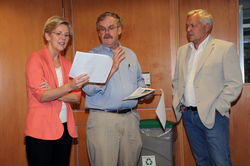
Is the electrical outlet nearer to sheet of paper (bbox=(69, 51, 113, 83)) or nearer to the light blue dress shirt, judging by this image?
the light blue dress shirt

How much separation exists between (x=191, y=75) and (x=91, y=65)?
1.19 meters

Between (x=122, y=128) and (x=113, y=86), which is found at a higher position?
(x=113, y=86)

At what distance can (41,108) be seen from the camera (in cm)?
171

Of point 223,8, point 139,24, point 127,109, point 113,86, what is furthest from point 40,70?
point 223,8

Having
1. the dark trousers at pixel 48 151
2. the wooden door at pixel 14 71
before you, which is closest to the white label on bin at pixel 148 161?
the dark trousers at pixel 48 151

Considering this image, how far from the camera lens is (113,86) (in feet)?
6.48

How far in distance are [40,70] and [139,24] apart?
1.79m

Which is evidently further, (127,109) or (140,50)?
(140,50)

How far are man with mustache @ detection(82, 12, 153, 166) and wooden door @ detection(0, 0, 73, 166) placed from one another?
5.04 feet

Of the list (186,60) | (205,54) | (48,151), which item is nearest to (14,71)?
(48,151)

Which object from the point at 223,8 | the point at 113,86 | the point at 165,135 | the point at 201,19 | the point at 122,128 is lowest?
the point at 165,135

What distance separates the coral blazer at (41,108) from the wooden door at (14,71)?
1.45 meters

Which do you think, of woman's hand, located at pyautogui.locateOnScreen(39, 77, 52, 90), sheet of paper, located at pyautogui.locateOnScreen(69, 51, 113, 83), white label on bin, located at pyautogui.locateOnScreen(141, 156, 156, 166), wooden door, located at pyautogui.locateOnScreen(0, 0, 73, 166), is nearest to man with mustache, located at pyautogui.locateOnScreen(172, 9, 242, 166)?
white label on bin, located at pyautogui.locateOnScreen(141, 156, 156, 166)

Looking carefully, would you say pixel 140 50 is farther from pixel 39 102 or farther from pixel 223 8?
pixel 39 102
